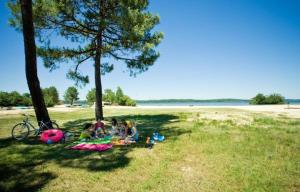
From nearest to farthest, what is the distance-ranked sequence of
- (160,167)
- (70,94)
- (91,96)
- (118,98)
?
(160,167) → (118,98) → (91,96) → (70,94)

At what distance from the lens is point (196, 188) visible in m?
5.45

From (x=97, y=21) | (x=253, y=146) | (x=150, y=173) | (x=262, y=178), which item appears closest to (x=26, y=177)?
(x=150, y=173)

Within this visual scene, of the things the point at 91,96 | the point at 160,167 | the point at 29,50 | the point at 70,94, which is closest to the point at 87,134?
the point at 160,167

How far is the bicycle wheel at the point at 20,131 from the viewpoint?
11.0m

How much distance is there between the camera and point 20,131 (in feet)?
36.5

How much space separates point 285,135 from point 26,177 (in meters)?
11.3

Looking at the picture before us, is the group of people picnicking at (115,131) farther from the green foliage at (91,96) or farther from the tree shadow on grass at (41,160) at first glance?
the green foliage at (91,96)

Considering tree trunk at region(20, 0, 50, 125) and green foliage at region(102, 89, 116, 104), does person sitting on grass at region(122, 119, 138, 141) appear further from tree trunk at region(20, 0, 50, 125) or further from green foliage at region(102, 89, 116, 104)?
green foliage at region(102, 89, 116, 104)

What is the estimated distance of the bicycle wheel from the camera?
11.0 meters

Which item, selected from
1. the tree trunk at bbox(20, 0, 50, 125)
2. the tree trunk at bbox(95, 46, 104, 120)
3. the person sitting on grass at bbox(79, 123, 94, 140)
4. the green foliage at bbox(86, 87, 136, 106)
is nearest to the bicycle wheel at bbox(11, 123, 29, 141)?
the tree trunk at bbox(20, 0, 50, 125)

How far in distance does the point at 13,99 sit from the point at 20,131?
9751 centimetres

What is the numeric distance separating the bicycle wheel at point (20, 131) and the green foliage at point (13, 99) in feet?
303

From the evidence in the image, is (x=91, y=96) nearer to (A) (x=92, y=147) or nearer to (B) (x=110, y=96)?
(B) (x=110, y=96)

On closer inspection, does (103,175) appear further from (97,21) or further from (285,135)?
(97,21)
